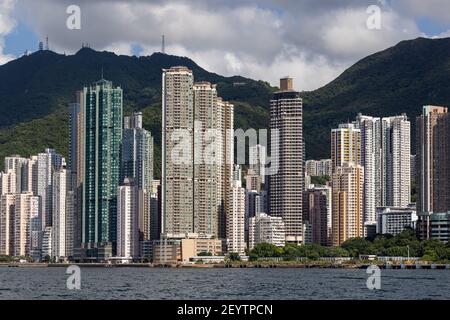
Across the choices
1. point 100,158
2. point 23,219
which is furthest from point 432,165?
point 23,219

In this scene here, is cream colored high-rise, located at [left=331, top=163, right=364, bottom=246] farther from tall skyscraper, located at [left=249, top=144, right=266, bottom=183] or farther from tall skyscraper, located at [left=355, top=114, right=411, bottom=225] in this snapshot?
tall skyscraper, located at [left=249, top=144, right=266, bottom=183]

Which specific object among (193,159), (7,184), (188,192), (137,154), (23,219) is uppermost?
(137,154)

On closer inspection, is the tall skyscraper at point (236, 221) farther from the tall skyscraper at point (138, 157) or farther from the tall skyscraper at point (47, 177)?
the tall skyscraper at point (47, 177)

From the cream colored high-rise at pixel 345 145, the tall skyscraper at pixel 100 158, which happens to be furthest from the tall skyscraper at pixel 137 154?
the cream colored high-rise at pixel 345 145

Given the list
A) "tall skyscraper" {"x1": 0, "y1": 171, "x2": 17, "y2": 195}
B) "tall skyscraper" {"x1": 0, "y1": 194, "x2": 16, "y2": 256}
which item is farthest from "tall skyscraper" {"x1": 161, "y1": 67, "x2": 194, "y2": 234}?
"tall skyscraper" {"x1": 0, "y1": 171, "x2": 17, "y2": 195}

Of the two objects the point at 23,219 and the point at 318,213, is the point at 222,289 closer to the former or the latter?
the point at 318,213
